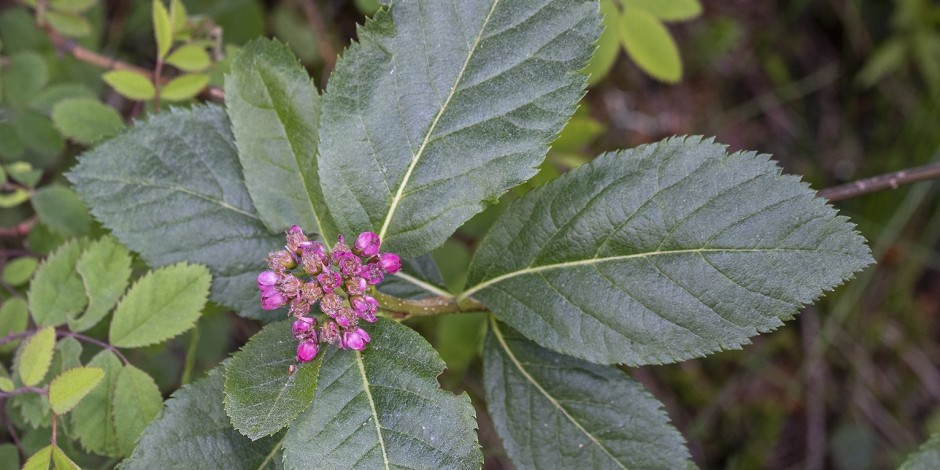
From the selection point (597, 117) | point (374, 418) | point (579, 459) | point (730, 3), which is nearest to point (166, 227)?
point (374, 418)

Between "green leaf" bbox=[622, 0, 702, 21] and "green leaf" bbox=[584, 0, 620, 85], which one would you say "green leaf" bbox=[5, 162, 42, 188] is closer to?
"green leaf" bbox=[584, 0, 620, 85]

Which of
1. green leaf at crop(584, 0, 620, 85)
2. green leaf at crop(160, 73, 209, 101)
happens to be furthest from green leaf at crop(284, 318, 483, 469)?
green leaf at crop(584, 0, 620, 85)

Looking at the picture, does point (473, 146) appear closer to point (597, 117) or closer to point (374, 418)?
point (374, 418)

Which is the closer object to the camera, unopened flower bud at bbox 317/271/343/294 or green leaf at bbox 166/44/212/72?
unopened flower bud at bbox 317/271/343/294

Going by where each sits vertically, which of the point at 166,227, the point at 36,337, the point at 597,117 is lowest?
the point at 36,337

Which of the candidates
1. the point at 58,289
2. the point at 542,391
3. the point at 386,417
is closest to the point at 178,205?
the point at 58,289

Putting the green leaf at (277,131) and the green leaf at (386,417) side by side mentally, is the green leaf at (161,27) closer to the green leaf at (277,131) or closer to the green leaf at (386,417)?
the green leaf at (277,131)

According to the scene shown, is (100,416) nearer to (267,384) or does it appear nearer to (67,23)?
(267,384)
